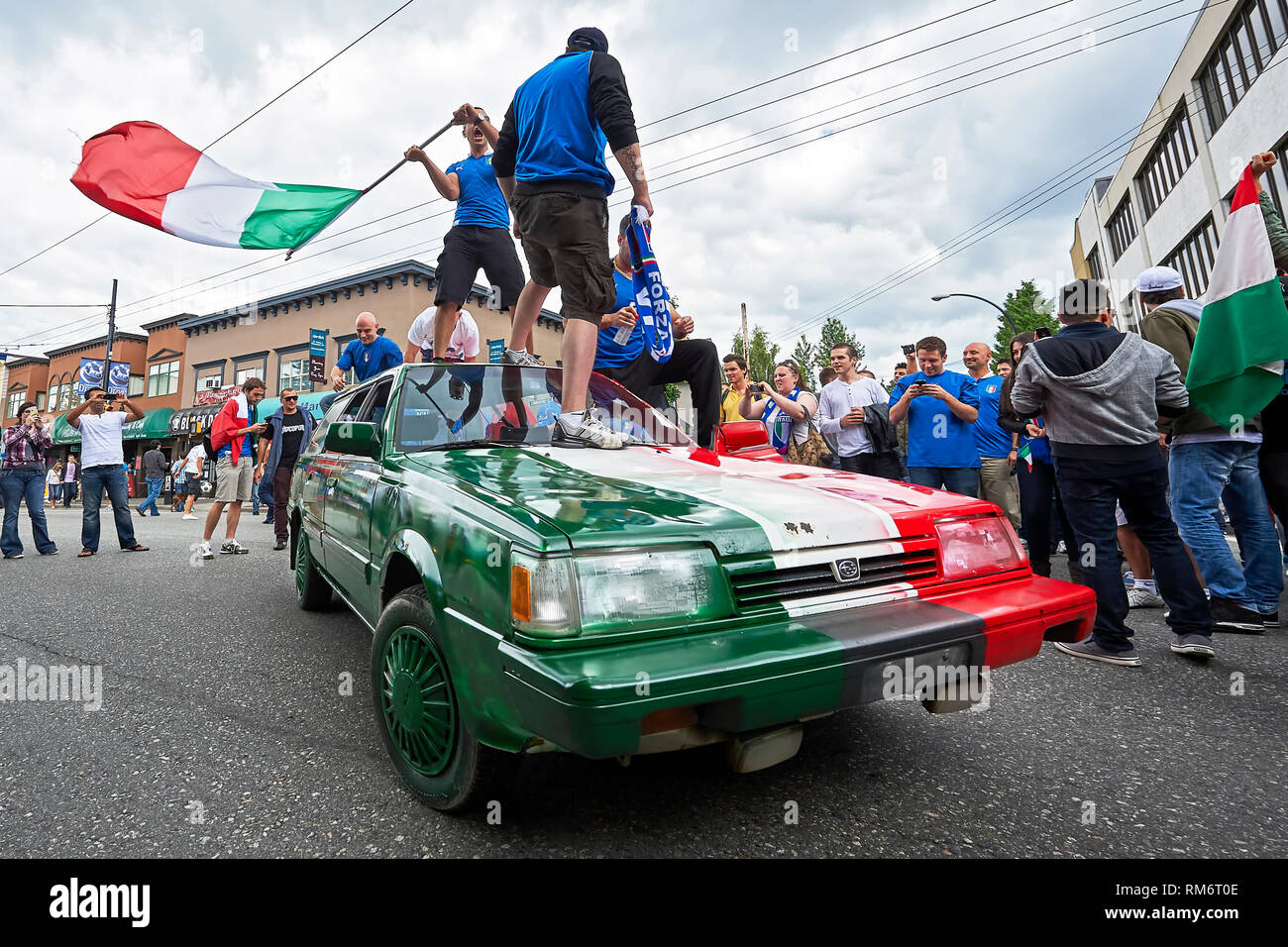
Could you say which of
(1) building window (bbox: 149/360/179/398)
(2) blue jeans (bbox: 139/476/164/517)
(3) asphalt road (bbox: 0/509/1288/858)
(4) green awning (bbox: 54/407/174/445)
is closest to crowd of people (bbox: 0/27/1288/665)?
(3) asphalt road (bbox: 0/509/1288/858)

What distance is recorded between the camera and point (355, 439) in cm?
244

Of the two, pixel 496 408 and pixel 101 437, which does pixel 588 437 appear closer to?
pixel 496 408

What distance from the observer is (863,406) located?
5645 mm

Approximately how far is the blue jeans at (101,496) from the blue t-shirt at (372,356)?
370 centimetres

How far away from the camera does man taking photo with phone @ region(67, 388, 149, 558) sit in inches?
292

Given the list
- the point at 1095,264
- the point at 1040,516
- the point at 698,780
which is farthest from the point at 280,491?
the point at 1095,264

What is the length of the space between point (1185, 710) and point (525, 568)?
2732 millimetres

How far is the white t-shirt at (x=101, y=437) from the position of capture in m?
7.53

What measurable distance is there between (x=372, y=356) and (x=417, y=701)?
188 inches

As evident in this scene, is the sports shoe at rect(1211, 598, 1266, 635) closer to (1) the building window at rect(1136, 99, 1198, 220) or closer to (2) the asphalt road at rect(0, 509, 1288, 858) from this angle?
(2) the asphalt road at rect(0, 509, 1288, 858)

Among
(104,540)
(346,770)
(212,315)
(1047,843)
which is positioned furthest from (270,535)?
(212,315)

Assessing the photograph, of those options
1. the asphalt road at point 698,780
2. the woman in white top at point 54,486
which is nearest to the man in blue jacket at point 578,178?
the asphalt road at point 698,780

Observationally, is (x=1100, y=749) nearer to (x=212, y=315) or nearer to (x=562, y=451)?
(x=562, y=451)

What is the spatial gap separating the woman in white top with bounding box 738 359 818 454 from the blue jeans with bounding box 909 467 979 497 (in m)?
1.04
